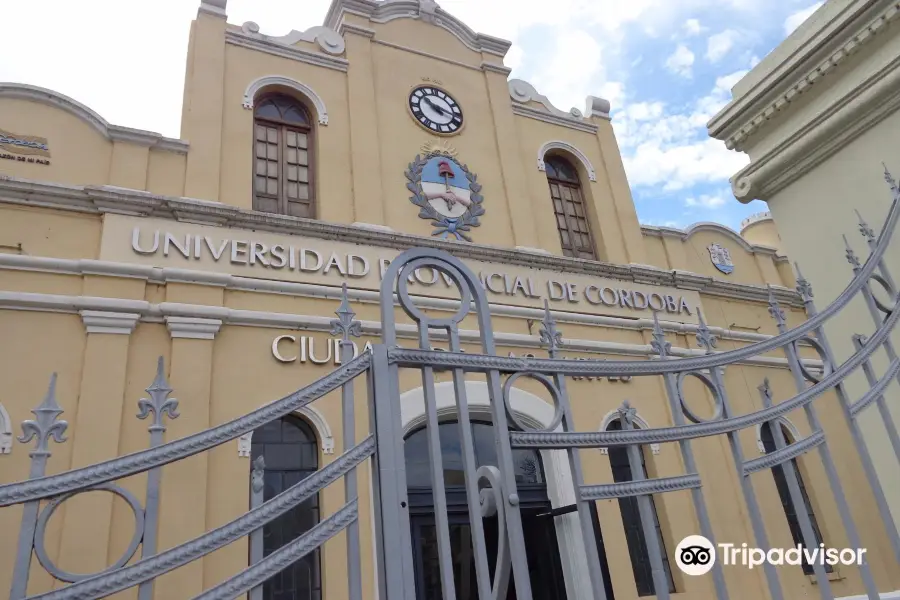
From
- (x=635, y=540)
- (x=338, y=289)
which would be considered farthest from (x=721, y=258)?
(x=338, y=289)

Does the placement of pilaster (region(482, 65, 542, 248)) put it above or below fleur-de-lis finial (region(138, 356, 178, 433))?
above

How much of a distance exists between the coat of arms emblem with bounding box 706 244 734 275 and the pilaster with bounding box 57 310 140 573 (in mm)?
9256

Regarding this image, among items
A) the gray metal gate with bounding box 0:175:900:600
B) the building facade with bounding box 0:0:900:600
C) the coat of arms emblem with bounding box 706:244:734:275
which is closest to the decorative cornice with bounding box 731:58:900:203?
the gray metal gate with bounding box 0:175:900:600

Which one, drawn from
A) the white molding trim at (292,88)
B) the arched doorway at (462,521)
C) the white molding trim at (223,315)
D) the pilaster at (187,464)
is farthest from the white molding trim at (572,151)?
the pilaster at (187,464)

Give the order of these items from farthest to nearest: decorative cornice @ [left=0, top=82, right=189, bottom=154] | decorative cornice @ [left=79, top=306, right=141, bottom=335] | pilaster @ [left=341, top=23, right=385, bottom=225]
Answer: pilaster @ [left=341, top=23, right=385, bottom=225] → decorative cornice @ [left=0, top=82, right=189, bottom=154] → decorative cornice @ [left=79, top=306, right=141, bottom=335]

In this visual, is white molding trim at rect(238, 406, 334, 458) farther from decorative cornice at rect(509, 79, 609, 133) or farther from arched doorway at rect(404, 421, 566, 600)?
decorative cornice at rect(509, 79, 609, 133)

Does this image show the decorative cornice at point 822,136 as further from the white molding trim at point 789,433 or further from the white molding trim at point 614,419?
the white molding trim at point 789,433

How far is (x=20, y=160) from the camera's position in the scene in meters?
7.08

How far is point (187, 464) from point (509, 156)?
6.36 m

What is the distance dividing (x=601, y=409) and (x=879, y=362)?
5.65 m

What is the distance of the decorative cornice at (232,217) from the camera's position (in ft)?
22.4

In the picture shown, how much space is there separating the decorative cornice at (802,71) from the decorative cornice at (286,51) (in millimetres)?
6706

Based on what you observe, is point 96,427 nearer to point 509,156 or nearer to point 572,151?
point 509,156

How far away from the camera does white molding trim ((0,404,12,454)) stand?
577 centimetres
